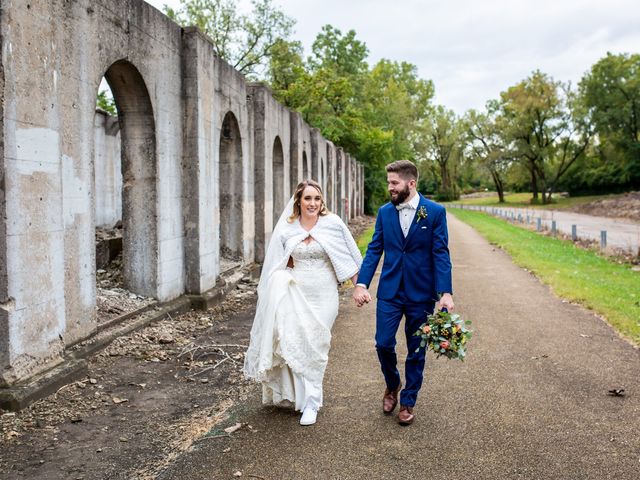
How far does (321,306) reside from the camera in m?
5.24

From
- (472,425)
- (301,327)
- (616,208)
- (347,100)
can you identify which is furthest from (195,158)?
(616,208)

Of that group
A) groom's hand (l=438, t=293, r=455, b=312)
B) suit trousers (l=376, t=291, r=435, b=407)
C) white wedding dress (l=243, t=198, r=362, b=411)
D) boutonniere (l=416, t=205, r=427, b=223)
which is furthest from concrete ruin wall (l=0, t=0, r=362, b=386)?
groom's hand (l=438, t=293, r=455, b=312)

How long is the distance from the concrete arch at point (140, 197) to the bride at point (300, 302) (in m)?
3.95

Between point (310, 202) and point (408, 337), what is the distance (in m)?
1.39

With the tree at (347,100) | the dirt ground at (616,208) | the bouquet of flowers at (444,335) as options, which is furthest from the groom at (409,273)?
the dirt ground at (616,208)

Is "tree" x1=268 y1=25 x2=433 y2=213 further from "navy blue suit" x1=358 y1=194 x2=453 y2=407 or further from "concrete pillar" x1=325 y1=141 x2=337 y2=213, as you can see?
"navy blue suit" x1=358 y1=194 x2=453 y2=407

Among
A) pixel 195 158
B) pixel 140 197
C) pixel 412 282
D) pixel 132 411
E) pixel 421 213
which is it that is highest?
pixel 195 158

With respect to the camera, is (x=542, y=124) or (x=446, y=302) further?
(x=542, y=124)

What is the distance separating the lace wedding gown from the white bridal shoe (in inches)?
1.9

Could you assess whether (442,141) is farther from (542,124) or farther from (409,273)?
(409,273)

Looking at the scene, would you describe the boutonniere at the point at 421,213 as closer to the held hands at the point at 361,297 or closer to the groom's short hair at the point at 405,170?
the groom's short hair at the point at 405,170

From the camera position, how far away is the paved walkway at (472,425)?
4.04m

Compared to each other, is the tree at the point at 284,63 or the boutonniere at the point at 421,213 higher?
the tree at the point at 284,63

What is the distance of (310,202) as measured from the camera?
530cm
